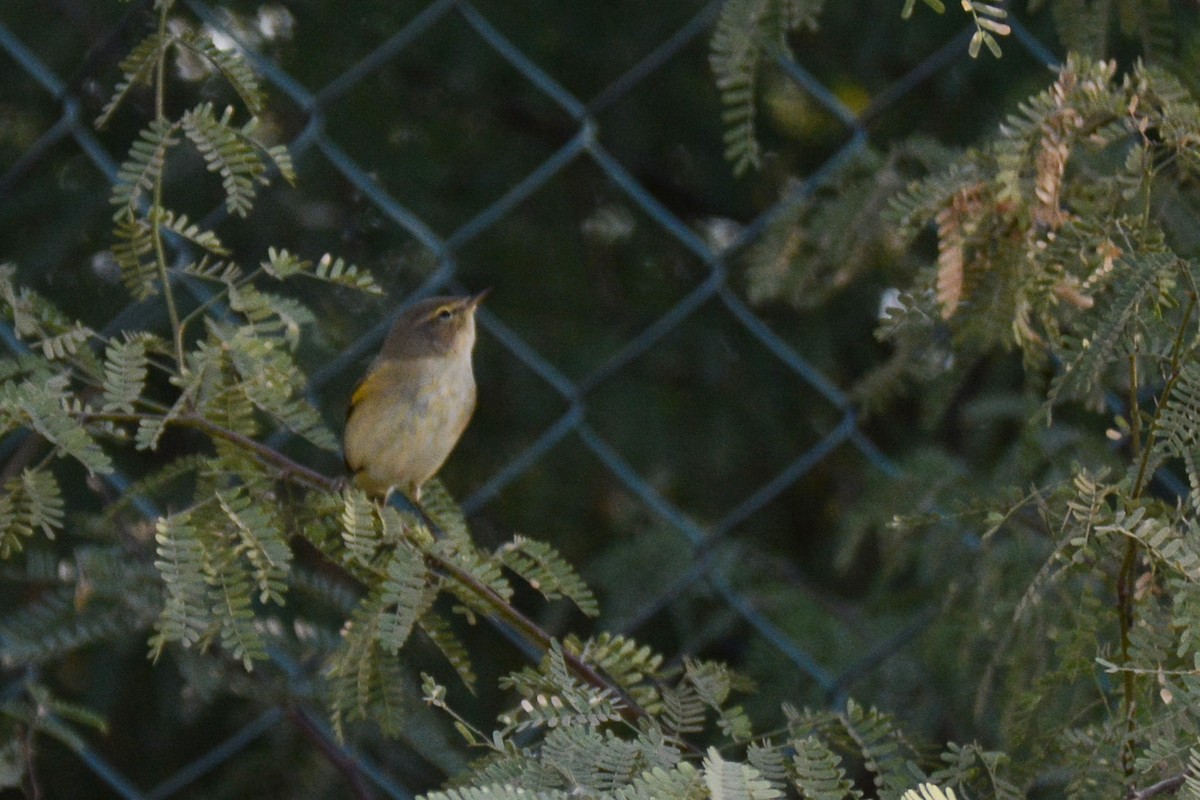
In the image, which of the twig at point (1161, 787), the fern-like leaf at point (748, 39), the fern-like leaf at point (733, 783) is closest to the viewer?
the fern-like leaf at point (733, 783)

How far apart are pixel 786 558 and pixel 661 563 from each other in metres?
0.38

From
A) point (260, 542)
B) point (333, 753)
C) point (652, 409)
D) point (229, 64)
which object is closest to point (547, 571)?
point (260, 542)

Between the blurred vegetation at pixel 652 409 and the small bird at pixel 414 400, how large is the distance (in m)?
0.10

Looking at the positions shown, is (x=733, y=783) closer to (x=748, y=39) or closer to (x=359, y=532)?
(x=359, y=532)

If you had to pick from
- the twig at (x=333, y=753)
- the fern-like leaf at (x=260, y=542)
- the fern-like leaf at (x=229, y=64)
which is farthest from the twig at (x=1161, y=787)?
the twig at (x=333, y=753)

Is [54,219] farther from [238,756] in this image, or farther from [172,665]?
[238,756]

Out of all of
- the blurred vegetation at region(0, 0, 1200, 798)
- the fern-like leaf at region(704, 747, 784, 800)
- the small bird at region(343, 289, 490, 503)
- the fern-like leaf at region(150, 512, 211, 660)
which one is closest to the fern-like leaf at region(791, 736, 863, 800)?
the blurred vegetation at region(0, 0, 1200, 798)

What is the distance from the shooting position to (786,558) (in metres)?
2.57

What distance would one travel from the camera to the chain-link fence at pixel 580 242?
2.23 meters

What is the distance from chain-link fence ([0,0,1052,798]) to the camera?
7.33 ft

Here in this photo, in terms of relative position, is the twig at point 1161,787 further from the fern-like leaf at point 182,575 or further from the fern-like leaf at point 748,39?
the fern-like leaf at point 748,39

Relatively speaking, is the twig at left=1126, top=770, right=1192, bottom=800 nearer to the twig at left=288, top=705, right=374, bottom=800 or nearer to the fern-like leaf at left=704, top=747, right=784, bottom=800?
the fern-like leaf at left=704, top=747, right=784, bottom=800

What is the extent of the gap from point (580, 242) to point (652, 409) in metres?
0.31

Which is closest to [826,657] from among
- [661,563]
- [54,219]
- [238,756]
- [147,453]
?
[661,563]
